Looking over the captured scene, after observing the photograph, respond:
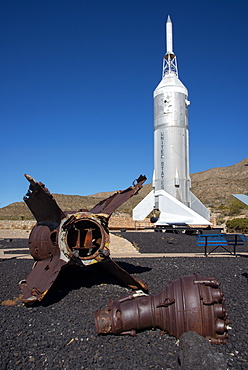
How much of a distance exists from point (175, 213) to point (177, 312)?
17445 mm

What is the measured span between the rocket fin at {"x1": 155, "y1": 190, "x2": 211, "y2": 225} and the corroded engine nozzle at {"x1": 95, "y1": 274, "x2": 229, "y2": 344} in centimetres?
1688

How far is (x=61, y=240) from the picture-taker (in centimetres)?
482

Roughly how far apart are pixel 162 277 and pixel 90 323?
2.55m

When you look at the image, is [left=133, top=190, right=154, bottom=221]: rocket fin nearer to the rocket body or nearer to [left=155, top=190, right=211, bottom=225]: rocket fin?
the rocket body

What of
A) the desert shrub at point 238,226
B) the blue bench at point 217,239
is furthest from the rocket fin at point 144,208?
the blue bench at point 217,239

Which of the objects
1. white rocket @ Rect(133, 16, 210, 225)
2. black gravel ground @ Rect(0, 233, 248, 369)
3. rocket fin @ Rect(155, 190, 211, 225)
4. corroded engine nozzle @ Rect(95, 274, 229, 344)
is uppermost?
white rocket @ Rect(133, 16, 210, 225)

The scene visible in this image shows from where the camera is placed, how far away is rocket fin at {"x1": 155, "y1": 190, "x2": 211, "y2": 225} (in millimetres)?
20203

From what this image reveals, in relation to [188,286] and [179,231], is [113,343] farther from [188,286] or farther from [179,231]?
[179,231]

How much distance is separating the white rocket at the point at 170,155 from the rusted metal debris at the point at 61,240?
50.6ft

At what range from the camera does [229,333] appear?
3715mm

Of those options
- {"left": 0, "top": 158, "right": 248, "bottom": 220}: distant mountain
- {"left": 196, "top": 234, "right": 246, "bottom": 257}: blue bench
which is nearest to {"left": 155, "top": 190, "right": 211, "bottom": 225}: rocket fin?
{"left": 196, "top": 234, "right": 246, "bottom": 257}: blue bench

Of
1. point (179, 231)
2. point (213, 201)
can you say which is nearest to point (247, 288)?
point (179, 231)

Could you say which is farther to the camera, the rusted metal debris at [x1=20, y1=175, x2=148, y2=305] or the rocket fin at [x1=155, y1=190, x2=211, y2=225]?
the rocket fin at [x1=155, y1=190, x2=211, y2=225]

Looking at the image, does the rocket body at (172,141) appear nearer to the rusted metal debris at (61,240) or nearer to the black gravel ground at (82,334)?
the black gravel ground at (82,334)
